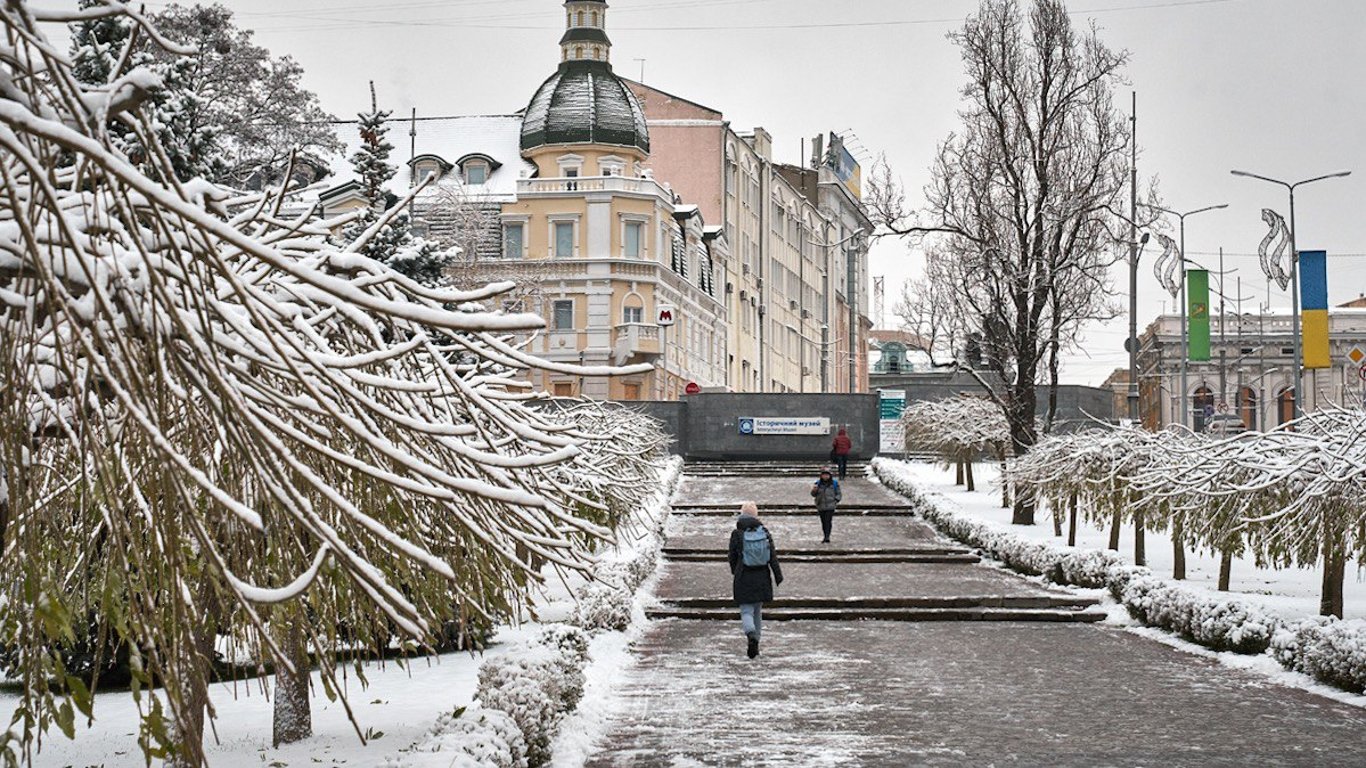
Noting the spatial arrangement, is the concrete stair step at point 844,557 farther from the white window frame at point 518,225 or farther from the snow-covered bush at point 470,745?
the white window frame at point 518,225

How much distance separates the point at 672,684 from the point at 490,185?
5147 centimetres

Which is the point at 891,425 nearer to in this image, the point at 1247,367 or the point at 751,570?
the point at 751,570

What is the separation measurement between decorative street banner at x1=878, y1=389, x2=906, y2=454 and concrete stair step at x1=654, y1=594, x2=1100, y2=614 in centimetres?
3338

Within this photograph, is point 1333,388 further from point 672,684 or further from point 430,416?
point 430,416

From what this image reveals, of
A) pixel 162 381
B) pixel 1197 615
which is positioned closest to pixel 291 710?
pixel 162 381

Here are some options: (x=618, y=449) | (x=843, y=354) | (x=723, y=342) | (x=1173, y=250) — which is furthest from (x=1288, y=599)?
(x=843, y=354)

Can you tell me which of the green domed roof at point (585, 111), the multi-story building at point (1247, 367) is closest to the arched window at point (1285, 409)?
the multi-story building at point (1247, 367)

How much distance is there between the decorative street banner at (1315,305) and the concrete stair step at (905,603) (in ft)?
37.1

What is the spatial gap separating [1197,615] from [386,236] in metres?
15.1

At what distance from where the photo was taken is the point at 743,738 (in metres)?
14.0

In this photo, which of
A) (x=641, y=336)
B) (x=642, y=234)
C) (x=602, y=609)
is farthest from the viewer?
(x=642, y=234)

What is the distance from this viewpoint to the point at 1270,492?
20.0 meters

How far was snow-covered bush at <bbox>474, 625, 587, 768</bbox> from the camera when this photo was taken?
39.1ft

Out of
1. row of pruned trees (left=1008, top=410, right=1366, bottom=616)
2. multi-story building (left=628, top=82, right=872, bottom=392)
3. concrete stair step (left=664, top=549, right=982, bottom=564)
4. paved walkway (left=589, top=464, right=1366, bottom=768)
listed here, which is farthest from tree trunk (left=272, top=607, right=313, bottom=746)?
multi-story building (left=628, top=82, right=872, bottom=392)
